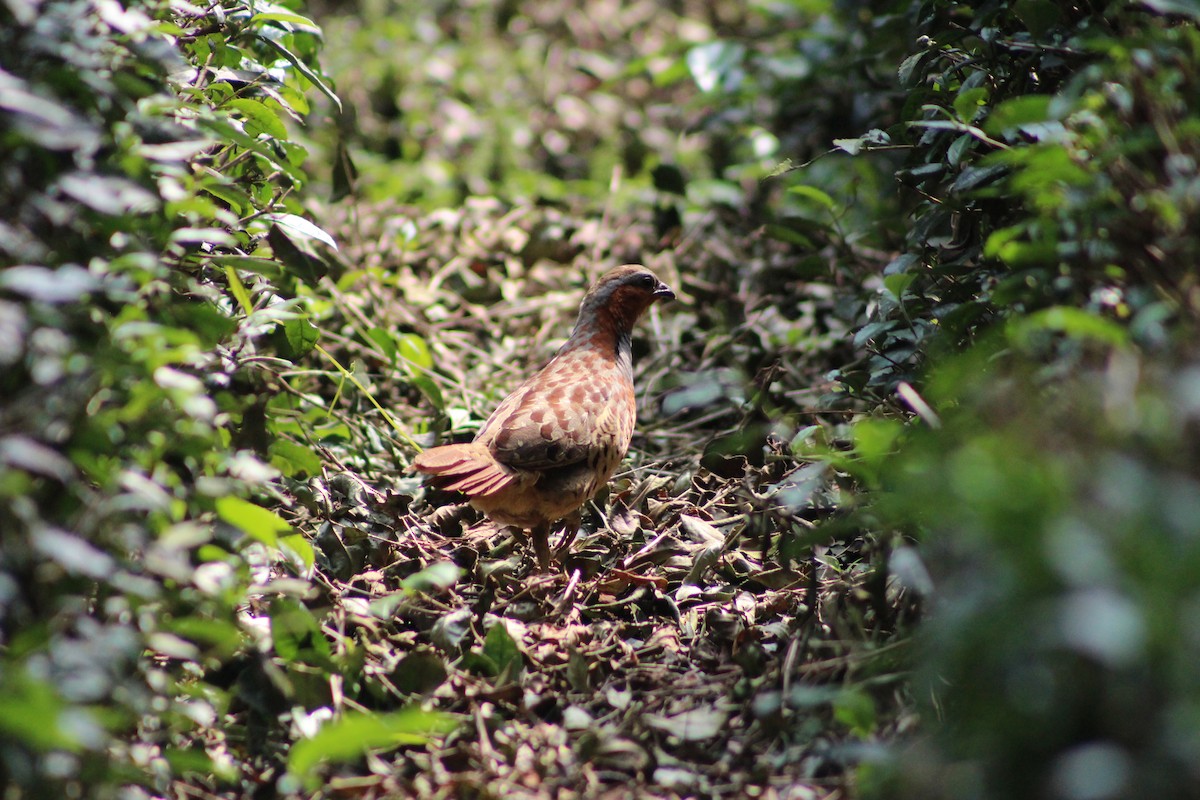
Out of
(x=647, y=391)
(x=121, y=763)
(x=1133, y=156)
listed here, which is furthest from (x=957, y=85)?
(x=121, y=763)

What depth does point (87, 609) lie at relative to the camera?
241 centimetres

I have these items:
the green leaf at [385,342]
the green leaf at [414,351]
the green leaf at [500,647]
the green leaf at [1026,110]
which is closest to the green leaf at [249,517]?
the green leaf at [500,647]

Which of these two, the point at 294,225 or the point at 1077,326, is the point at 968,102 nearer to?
the point at 1077,326

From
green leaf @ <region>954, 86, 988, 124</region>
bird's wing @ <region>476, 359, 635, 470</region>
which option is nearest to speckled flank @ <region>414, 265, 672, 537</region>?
bird's wing @ <region>476, 359, 635, 470</region>

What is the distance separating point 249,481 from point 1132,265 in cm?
231

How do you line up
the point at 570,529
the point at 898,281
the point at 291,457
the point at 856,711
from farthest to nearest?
the point at 570,529
the point at 898,281
the point at 291,457
the point at 856,711

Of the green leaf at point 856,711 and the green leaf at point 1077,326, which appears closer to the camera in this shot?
the green leaf at point 1077,326

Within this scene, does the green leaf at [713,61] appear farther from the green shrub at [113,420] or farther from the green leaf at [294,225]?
the green shrub at [113,420]

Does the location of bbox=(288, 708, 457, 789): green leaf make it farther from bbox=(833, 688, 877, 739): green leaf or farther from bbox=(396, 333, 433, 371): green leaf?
bbox=(396, 333, 433, 371): green leaf

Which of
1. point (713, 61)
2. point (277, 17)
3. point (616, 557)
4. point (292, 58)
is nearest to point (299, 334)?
point (292, 58)

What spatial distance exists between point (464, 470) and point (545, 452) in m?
0.33

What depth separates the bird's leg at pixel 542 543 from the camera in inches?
158

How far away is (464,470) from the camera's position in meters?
3.70

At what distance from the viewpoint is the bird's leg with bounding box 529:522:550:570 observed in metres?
4.01
